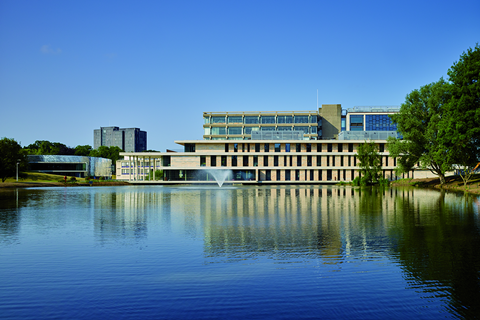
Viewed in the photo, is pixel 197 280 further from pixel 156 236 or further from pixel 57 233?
pixel 57 233

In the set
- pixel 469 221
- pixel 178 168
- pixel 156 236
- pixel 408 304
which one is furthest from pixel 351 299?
pixel 178 168

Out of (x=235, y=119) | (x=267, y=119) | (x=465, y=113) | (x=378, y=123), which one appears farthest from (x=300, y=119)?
(x=465, y=113)

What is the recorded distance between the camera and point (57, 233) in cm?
1794

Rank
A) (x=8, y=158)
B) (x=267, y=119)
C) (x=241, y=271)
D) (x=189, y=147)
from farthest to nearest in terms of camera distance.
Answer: (x=267, y=119) < (x=189, y=147) < (x=8, y=158) < (x=241, y=271)

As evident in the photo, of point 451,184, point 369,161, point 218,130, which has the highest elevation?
point 218,130

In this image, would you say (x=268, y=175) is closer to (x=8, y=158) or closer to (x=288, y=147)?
(x=288, y=147)

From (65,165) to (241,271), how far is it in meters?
140

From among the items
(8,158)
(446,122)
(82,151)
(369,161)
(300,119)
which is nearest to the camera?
(446,122)

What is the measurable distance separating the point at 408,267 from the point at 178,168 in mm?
86627

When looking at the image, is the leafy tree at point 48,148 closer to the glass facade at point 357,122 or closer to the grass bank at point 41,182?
the grass bank at point 41,182

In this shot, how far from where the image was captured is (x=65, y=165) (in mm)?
137625

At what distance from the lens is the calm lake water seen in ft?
27.8

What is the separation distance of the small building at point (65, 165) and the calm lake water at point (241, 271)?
124667 mm

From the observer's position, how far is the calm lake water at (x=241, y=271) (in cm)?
847
